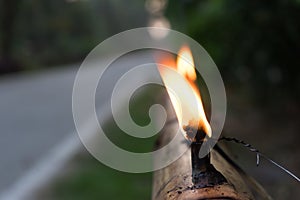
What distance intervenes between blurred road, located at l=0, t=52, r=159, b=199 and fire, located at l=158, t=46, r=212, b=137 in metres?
3.94

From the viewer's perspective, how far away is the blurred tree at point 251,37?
4.81 meters

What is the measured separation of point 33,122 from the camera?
9.17 m

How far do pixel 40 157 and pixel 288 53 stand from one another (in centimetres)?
320

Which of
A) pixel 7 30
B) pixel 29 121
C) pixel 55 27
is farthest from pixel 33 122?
pixel 55 27

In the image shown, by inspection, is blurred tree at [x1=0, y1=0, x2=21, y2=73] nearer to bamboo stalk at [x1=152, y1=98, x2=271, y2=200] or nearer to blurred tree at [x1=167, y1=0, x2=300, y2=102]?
blurred tree at [x1=167, y1=0, x2=300, y2=102]

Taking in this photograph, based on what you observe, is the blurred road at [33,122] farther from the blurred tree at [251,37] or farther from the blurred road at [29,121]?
the blurred tree at [251,37]

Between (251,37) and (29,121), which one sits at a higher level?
(29,121)

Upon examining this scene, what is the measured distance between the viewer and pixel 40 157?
6.66 meters

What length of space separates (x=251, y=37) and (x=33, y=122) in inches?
190

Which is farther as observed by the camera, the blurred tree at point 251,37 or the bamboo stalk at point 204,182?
the blurred tree at point 251,37

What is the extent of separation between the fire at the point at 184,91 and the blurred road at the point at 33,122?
394 centimetres

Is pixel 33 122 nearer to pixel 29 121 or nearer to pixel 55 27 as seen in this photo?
Result: pixel 29 121

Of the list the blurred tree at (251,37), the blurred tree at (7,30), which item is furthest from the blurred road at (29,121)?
the blurred tree at (7,30)

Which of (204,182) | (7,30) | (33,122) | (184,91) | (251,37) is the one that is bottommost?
(204,182)
